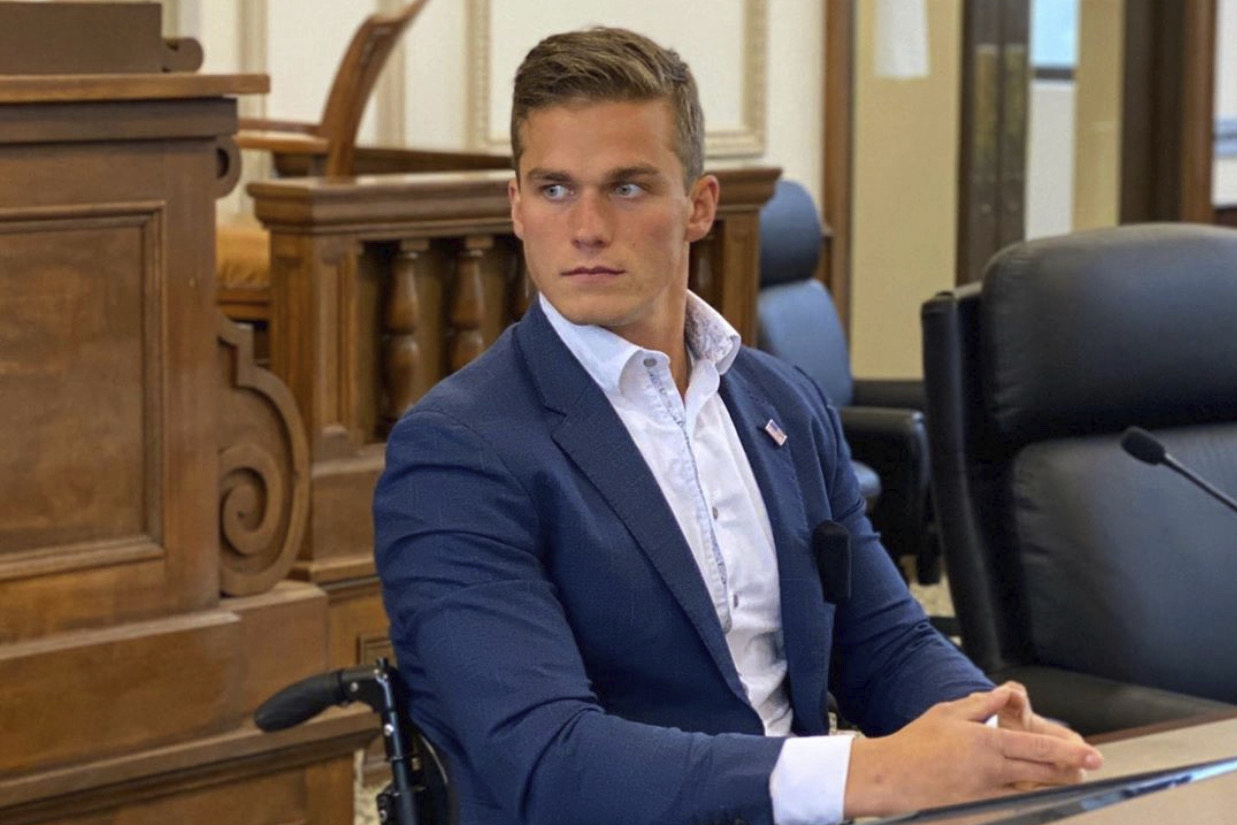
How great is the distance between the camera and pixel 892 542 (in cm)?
466

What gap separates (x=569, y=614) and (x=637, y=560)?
0.07m

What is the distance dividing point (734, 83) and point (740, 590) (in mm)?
4283

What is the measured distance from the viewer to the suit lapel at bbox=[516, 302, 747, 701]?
160 centimetres

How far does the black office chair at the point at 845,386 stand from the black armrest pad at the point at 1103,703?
6.45 feet

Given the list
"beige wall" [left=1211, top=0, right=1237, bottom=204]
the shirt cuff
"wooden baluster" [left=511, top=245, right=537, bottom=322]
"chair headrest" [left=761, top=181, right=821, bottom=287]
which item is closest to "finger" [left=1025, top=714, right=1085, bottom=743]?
the shirt cuff

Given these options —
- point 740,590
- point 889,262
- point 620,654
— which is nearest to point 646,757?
point 620,654

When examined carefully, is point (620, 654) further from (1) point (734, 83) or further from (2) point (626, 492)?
(1) point (734, 83)

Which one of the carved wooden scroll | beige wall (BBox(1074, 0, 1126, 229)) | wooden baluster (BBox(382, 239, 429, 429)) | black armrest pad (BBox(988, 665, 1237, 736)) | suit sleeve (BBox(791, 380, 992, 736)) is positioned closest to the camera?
suit sleeve (BBox(791, 380, 992, 736))

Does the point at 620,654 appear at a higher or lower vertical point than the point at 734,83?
Result: lower

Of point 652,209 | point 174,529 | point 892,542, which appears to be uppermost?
point 652,209

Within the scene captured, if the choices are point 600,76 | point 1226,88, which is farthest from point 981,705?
point 1226,88

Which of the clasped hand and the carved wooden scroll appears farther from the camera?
the carved wooden scroll

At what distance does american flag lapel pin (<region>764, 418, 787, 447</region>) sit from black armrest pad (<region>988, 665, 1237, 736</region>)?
0.73 m

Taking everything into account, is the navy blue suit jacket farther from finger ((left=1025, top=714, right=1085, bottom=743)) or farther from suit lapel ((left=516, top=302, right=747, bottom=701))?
finger ((left=1025, top=714, right=1085, bottom=743))
